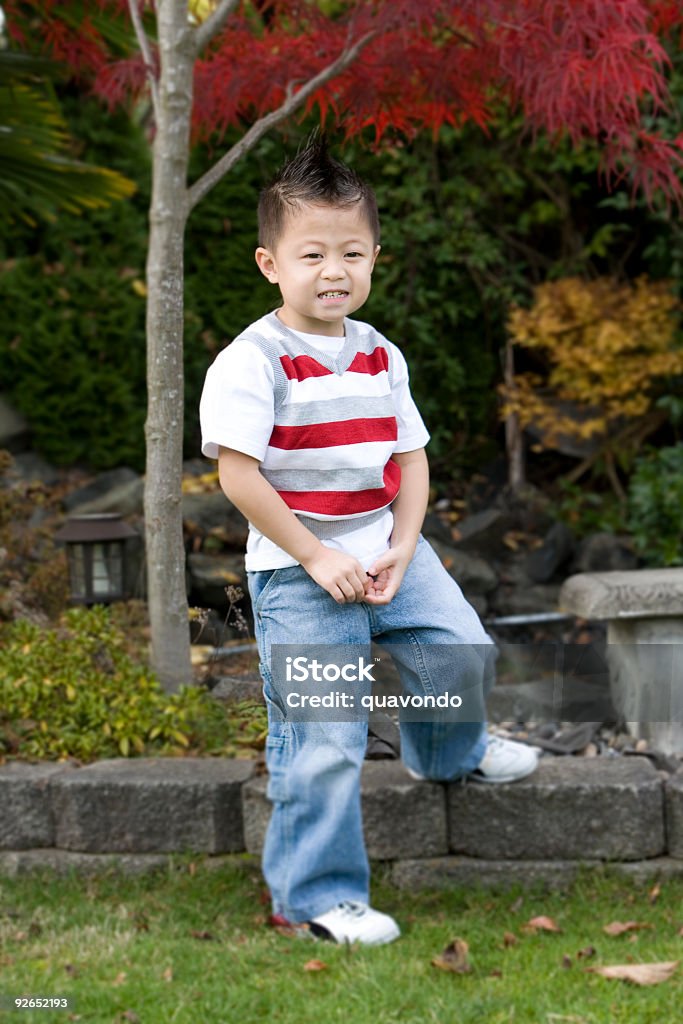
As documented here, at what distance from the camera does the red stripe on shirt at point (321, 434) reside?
176cm

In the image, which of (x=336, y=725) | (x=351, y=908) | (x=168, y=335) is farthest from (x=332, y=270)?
(x=351, y=908)

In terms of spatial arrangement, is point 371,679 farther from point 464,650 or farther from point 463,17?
point 463,17

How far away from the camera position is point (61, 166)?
4.44 m

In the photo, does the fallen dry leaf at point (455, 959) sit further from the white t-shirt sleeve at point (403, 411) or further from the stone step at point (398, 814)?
the white t-shirt sleeve at point (403, 411)

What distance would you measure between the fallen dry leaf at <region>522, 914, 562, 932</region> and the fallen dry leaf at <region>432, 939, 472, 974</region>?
0.19 metres

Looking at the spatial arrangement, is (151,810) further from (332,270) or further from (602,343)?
(602,343)

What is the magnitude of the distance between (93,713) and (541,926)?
1.19m

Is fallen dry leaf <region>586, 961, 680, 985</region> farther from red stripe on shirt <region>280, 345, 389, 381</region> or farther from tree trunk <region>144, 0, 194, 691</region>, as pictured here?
tree trunk <region>144, 0, 194, 691</region>

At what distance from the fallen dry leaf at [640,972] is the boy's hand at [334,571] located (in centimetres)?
84

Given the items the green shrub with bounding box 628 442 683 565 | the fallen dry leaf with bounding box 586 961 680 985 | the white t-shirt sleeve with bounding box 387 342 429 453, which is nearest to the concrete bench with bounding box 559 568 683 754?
the fallen dry leaf with bounding box 586 961 680 985

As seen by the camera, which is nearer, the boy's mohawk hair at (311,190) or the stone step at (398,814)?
the boy's mohawk hair at (311,190)

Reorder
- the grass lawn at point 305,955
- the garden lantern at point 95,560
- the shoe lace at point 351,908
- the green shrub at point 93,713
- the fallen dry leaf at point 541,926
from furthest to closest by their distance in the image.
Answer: the garden lantern at point 95,560, the green shrub at point 93,713, the fallen dry leaf at point 541,926, the shoe lace at point 351,908, the grass lawn at point 305,955

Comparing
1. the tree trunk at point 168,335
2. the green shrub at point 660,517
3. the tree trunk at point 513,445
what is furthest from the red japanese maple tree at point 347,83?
the tree trunk at point 513,445

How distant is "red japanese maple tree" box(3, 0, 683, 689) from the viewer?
268 centimetres
